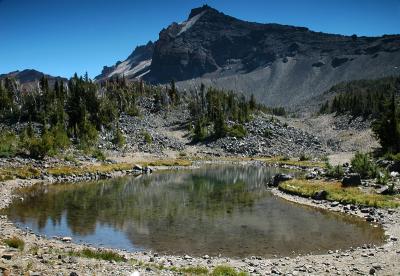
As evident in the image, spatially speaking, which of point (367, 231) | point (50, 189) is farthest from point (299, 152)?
point (367, 231)

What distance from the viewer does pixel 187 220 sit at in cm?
3969

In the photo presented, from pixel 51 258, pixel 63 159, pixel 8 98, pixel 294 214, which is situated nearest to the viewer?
pixel 51 258

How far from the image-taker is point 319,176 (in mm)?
64500

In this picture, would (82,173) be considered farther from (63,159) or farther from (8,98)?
(8,98)

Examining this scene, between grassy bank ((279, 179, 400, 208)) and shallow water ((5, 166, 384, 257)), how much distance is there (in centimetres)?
326

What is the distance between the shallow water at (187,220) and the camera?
3148 cm

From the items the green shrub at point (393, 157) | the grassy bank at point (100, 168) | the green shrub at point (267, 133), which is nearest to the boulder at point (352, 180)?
the green shrub at point (393, 157)

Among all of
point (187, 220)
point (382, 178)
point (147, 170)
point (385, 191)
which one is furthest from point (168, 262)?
point (147, 170)

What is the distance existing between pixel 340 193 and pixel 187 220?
1911 centimetres

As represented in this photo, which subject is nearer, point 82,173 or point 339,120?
point 82,173

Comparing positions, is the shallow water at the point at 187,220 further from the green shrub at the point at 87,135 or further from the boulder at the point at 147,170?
the green shrub at the point at 87,135

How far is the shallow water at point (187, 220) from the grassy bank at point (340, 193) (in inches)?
128

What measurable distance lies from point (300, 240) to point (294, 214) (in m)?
10.1

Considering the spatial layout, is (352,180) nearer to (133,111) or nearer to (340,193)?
(340,193)
